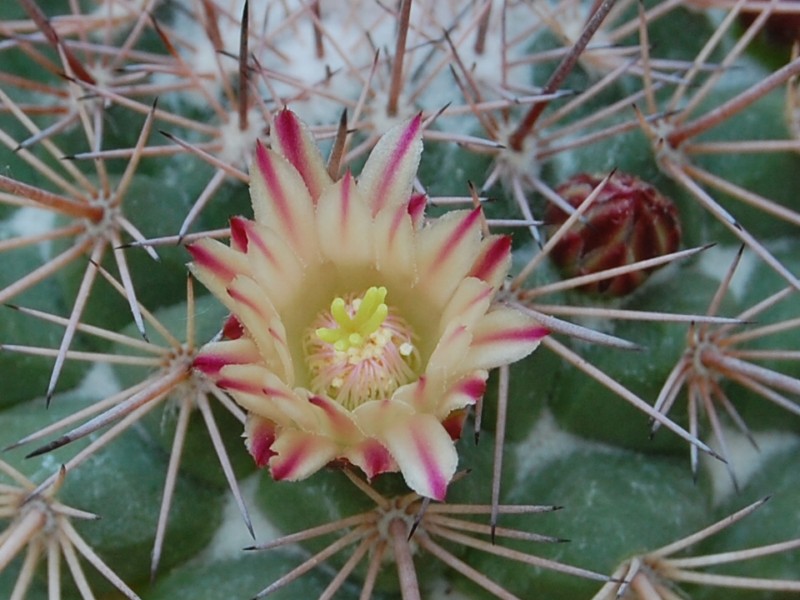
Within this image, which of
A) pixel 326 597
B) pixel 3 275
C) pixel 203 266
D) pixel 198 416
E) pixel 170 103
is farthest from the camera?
pixel 170 103

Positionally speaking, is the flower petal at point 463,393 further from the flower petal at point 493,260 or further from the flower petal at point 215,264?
the flower petal at point 215,264

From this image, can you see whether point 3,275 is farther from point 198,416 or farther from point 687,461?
point 687,461

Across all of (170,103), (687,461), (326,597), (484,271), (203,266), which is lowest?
(687,461)

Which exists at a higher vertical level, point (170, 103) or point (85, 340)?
point (170, 103)

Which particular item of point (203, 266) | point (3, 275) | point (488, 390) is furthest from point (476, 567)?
point (3, 275)

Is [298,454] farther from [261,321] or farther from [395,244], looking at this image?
[395,244]

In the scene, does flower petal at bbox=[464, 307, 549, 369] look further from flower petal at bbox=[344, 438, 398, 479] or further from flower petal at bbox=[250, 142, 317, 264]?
flower petal at bbox=[250, 142, 317, 264]

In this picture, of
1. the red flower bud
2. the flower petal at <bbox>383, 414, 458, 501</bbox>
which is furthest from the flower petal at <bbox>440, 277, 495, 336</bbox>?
the red flower bud
